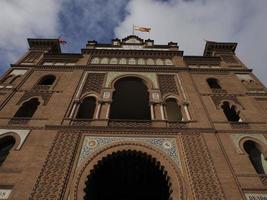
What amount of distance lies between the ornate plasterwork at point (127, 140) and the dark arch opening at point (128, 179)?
20.6 inches

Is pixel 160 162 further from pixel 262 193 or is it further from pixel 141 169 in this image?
pixel 262 193

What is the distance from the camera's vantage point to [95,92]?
12078 mm

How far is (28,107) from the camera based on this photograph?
12102 millimetres

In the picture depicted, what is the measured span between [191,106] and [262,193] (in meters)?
4.48

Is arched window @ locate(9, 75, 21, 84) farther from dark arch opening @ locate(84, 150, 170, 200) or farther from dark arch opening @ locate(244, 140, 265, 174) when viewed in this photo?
dark arch opening @ locate(244, 140, 265, 174)

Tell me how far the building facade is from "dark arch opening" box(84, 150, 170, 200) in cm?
4

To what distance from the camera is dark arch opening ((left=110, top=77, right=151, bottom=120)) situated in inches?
528

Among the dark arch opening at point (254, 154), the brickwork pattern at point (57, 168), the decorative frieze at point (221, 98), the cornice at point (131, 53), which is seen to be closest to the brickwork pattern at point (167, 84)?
the decorative frieze at point (221, 98)

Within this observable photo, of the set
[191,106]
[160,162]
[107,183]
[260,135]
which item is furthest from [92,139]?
[260,135]

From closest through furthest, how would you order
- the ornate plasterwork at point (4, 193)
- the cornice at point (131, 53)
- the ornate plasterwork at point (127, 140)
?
the ornate plasterwork at point (4, 193)
the ornate plasterwork at point (127, 140)
the cornice at point (131, 53)

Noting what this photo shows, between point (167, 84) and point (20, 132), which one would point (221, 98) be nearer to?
point (167, 84)

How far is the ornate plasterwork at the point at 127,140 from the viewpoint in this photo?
8.89 m

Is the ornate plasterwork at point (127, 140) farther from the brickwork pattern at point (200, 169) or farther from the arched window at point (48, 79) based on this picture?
the arched window at point (48, 79)

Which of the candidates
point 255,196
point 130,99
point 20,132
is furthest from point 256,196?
point 20,132
